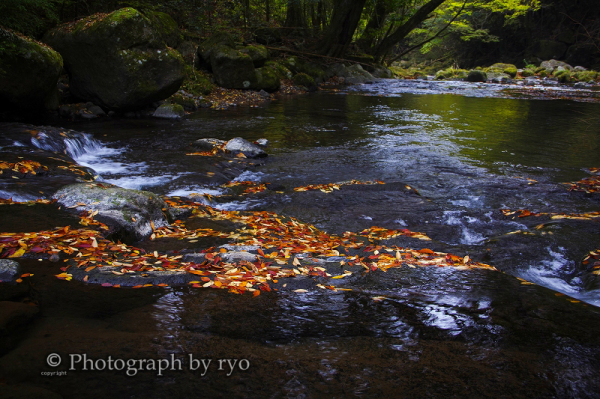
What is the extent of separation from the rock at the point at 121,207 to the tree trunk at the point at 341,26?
18.6m

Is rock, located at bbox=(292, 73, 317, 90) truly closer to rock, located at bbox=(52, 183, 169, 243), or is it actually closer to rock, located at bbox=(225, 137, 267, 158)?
rock, located at bbox=(225, 137, 267, 158)

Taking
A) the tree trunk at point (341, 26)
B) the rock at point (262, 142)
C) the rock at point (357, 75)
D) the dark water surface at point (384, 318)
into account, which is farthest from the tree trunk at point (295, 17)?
the dark water surface at point (384, 318)

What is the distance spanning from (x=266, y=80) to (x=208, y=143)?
396 inches

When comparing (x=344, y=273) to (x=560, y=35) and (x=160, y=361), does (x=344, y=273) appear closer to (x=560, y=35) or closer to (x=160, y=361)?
(x=160, y=361)

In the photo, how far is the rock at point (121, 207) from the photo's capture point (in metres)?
4.09

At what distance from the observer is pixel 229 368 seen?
201 centimetres

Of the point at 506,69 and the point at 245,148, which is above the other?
the point at 506,69

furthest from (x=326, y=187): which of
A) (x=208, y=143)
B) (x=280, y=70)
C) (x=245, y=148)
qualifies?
(x=280, y=70)

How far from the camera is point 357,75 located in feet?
83.0

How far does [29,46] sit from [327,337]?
10.2 metres

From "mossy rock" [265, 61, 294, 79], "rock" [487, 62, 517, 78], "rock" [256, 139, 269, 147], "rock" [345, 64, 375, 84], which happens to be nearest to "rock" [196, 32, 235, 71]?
"mossy rock" [265, 61, 294, 79]

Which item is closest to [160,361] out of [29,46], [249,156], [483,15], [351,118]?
[249,156]

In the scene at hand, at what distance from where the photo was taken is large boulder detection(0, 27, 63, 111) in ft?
27.6

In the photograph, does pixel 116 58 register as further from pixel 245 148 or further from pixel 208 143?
pixel 245 148
